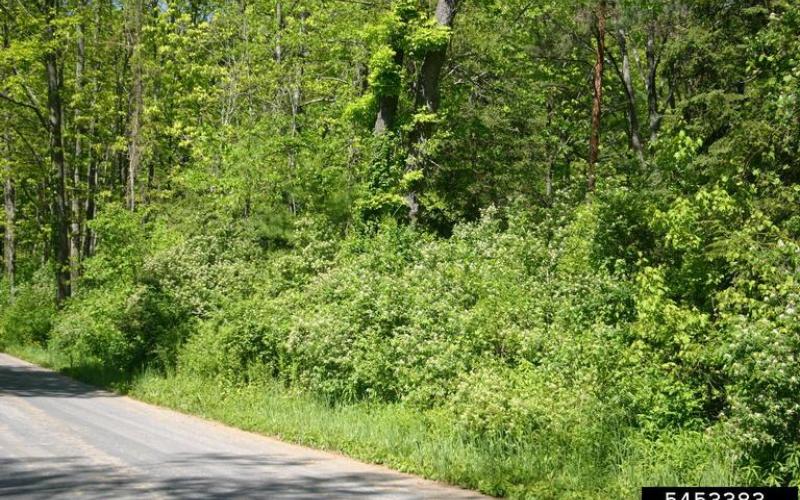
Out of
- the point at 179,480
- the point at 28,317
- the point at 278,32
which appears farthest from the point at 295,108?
the point at 179,480

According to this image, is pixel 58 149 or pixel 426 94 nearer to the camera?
pixel 426 94

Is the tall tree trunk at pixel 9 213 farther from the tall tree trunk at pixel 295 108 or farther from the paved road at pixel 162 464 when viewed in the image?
the paved road at pixel 162 464

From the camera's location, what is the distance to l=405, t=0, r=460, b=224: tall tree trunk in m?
21.1

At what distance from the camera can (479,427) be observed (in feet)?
34.7

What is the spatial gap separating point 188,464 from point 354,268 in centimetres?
765

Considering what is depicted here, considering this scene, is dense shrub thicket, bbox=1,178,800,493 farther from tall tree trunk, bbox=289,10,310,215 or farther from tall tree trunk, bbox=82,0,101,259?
tall tree trunk, bbox=82,0,101,259

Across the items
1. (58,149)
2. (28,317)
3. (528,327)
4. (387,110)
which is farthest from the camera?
(28,317)

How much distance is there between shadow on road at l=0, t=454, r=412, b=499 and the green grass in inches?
34.7

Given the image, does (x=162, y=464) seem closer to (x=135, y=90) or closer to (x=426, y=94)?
(x=426, y=94)

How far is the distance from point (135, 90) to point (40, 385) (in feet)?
61.3

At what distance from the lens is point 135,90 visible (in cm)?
3512

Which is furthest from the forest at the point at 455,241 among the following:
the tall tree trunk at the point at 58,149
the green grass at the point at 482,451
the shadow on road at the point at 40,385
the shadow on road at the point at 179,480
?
the shadow on road at the point at 179,480

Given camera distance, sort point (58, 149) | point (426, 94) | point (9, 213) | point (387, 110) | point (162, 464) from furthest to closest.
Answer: point (9, 213)
point (58, 149)
point (387, 110)
point (426, 94)
point (162, 464)

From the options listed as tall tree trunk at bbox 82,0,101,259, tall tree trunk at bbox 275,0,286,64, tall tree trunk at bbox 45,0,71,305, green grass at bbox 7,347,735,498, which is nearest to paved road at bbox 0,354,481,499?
green grass at bbox 7,347,735,498
